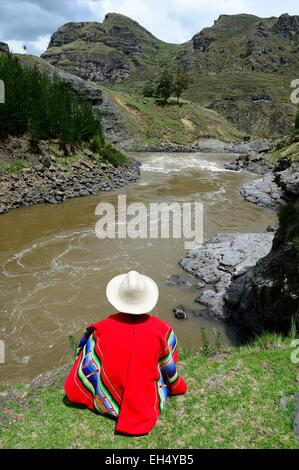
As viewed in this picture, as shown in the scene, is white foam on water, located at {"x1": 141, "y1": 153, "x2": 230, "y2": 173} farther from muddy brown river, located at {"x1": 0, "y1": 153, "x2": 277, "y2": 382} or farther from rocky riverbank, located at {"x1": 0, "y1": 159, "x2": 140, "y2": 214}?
muddy brown river, located at {"x1": 0, "y1": 153, "x2": 277, "y2": 382}

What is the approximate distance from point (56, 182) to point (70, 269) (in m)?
13.7

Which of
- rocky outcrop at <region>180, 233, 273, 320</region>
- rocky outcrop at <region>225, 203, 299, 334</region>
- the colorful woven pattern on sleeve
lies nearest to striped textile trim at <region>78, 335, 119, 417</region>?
the colorful woven pattern on sleeve

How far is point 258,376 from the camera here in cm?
586


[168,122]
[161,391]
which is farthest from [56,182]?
[168,122]

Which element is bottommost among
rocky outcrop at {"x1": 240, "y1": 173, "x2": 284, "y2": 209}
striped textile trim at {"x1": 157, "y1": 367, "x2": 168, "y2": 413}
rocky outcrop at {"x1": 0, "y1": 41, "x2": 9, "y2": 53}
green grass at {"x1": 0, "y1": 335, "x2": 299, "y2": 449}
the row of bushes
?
rocky outcrop at {"x1": 240, "y1": 173, "x2": 284, "y2": 209}

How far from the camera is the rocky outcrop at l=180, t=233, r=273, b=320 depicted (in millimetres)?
12220

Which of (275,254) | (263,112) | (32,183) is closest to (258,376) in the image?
(275,254)

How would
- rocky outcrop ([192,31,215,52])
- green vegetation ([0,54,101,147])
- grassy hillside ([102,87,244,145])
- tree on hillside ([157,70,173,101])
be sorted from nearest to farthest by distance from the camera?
green vegetation ([0,54,101,147]) < grassy hillside ([102,87,244,145]) < tree on hillside ([157,70,173,101]) < rocky outcrop ([192,31,215,52])

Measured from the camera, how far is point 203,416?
5.16 metres

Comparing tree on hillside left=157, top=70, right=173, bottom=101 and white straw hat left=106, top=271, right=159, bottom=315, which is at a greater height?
tree on hillside left=157, top=70, right=173, bottom=101

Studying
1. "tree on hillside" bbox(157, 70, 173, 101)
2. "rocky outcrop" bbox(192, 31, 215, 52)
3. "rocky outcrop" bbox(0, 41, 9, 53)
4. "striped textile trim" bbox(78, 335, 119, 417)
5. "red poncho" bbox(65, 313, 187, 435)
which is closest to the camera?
"red poncho" bbox(65, 313, 187, 435)

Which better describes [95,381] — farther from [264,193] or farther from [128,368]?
[264,193]

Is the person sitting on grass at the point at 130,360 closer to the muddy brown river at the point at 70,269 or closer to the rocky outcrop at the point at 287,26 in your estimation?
the muddy brown river at the point at 70,269
